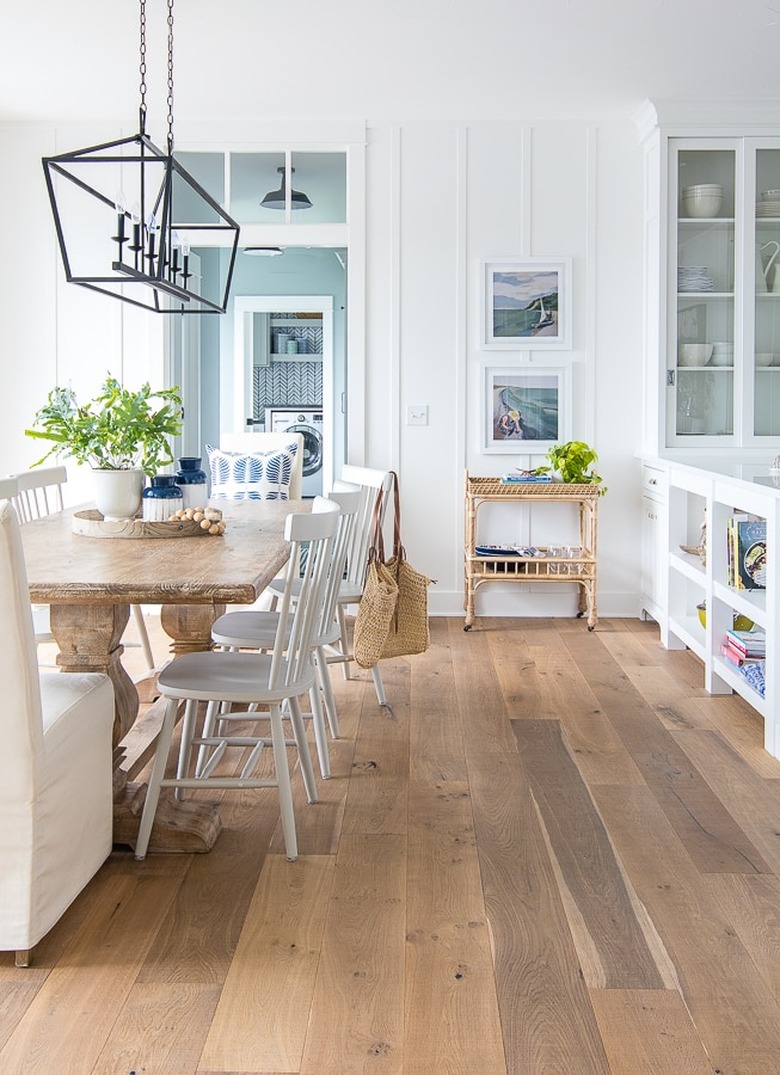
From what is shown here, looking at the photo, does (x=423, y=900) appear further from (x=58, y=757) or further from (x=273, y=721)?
(x=58, y=757)

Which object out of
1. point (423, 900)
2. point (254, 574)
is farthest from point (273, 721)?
point (423, 900)

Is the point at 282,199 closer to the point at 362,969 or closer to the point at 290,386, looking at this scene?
the point at 290,386

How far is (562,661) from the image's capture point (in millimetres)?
4719

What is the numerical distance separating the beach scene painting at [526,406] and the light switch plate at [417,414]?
32cm

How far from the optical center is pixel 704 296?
5273 millimetres

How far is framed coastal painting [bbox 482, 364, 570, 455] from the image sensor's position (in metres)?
5.55

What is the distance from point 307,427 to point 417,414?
394 centimetres

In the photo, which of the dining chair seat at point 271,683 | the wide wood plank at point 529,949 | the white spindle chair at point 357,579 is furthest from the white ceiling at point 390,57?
the wide wood plank at point 529,949

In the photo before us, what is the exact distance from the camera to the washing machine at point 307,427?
9391mm

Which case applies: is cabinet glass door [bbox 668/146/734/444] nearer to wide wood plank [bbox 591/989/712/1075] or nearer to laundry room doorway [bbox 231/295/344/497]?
wide wood plank [bbox 591/989/712/1075]

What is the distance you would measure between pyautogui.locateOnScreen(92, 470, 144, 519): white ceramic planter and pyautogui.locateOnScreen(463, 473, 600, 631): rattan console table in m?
2.27

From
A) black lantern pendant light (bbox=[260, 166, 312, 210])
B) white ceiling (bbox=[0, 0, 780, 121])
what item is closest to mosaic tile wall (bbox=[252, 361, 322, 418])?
black lantern pendant light (bbox=[260, 166, 312, 210])

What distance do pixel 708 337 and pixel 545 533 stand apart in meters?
1.27

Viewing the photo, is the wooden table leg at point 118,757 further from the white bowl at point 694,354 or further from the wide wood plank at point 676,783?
the white bowl at point 694,354
